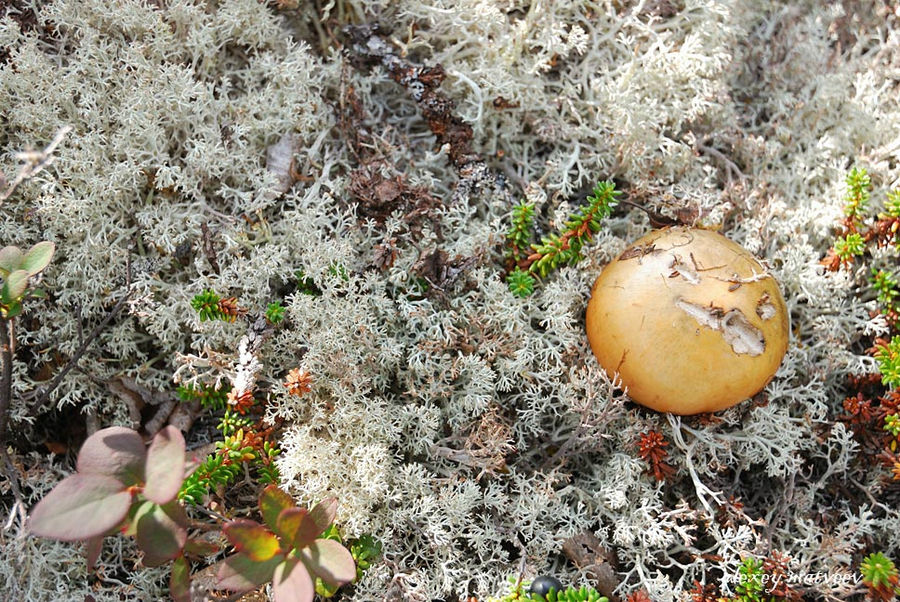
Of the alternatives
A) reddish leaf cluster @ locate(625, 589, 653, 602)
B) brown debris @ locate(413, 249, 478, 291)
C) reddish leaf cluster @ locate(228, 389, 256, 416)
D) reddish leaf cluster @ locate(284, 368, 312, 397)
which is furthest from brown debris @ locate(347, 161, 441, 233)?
reddish leaf cluster @ locate(625, 589, 653, 602)

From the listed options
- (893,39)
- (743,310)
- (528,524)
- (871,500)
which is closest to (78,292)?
(528,524)

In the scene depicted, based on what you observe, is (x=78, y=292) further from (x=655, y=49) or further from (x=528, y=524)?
(x=655, y=49)

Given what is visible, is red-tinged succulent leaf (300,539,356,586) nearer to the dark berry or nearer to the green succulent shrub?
the green succulent shrub

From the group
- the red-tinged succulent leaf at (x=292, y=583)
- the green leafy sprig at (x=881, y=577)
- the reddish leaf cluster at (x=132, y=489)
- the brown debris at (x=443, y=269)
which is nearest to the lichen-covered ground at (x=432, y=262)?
the brown debris at (x=443, y=269)

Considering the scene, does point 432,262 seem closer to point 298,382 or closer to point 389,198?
point 389,198

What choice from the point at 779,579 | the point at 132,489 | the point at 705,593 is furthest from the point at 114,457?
the point at 779,579

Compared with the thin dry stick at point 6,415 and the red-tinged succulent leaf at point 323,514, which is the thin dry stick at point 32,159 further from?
the red-tinged succulent leaf at point 323,514

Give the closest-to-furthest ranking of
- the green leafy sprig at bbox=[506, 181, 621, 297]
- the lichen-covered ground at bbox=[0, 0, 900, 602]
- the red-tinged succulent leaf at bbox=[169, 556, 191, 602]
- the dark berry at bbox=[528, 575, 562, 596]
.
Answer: the red-tinged succulent leaf at bbox=[169, 556, 191, 602] < the dark berry at bbox=[528, 575, 562, 596] < the lichen-covered ground at bbox=[0, 0, 900, 602] < the green leafy sprig at bbox=[506, 181, 621, 297]
